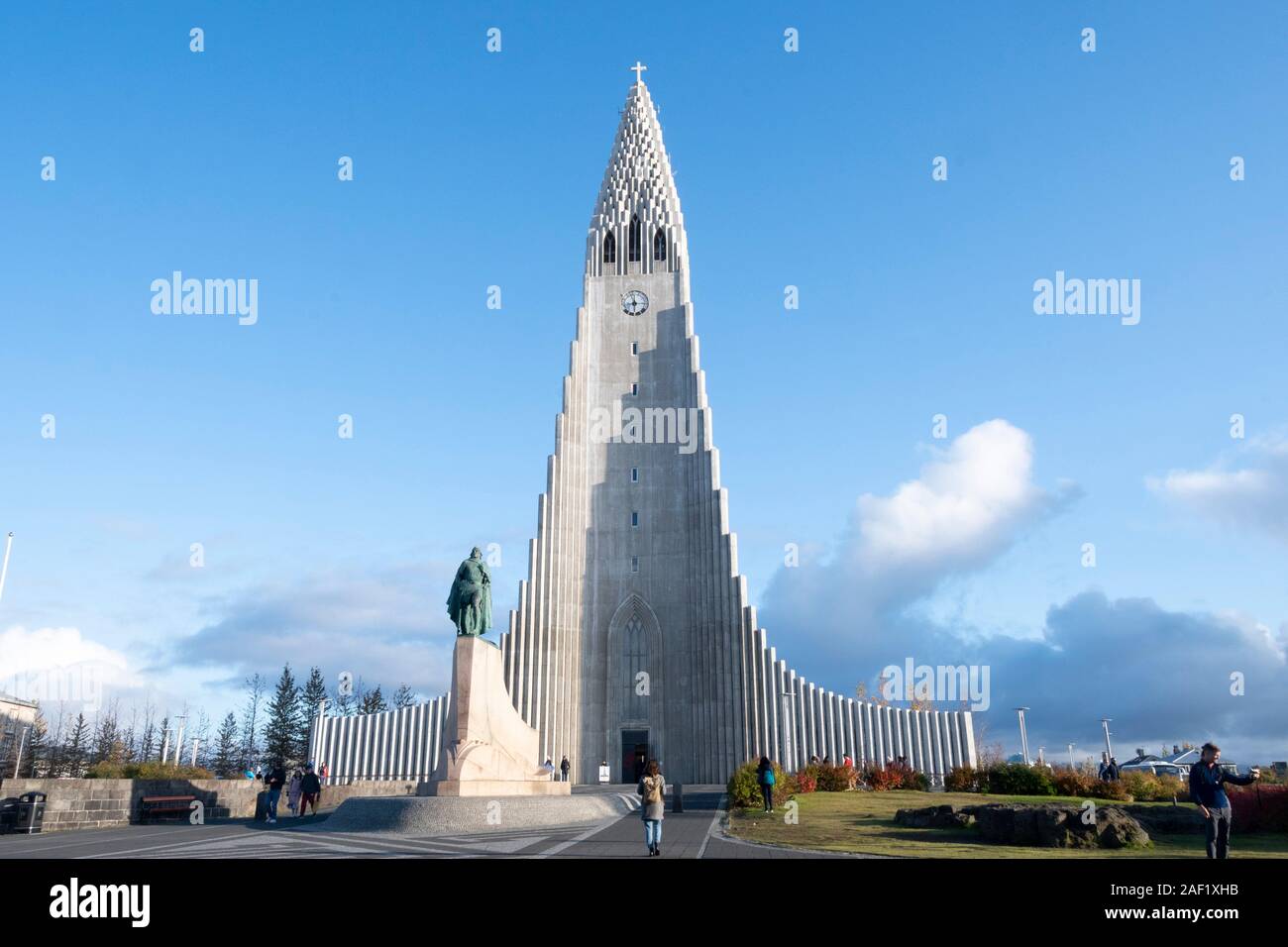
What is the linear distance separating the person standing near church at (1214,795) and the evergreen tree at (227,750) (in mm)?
89277

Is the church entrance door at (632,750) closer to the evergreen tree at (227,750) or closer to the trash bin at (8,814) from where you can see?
the trash bin at (8,814)

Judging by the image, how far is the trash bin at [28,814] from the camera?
58.0ft

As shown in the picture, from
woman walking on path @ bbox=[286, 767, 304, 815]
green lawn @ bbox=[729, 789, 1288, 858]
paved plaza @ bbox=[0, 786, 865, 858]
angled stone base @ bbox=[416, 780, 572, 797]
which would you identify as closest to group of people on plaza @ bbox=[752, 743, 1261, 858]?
green lawn @ bbox=[729, 789, 1288, 858]

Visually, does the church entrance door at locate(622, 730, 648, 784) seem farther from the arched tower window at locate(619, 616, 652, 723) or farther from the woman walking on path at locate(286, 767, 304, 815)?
the woman walking on path at locate(286, 767, 304, 815)

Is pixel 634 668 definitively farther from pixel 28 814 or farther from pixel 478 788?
pixel 28 814

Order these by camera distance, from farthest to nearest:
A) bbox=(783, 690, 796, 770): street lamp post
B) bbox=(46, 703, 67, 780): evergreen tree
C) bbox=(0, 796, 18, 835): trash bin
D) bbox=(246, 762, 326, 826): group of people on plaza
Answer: bbox=(46, 703, 67, 780): evergreen tree, bbox=(783, 690, 796, 770): street lamp post, bbox=(246, 762, 326, 826): group of people on plaza, bbox=(0, 796, 18, 835): trash bin

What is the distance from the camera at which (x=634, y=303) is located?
156ft

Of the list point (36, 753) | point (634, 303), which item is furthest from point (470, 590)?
point (36, 753)

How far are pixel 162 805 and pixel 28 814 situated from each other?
4.47m

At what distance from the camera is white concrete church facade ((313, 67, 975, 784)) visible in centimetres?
3994

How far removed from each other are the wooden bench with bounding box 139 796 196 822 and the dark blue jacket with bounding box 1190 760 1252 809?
23.0 metres

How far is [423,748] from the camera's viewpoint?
135 ft
